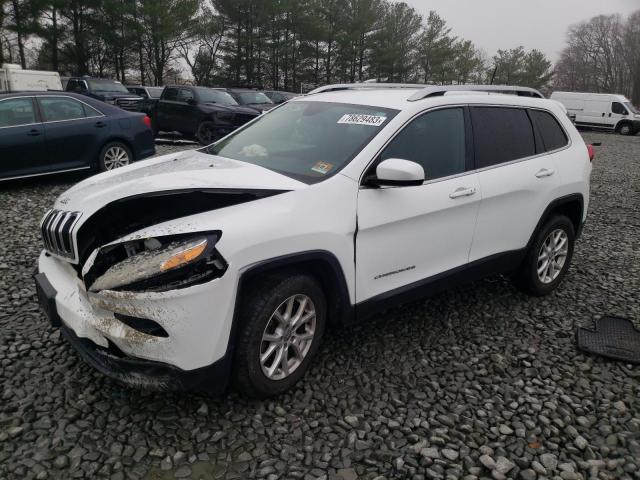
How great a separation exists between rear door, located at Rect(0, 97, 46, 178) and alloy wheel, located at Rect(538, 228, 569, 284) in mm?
7007

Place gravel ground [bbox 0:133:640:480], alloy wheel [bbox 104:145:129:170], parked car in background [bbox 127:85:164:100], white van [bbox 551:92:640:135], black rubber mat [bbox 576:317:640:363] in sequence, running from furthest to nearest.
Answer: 1. white van [bbox 551:92:640:135]
2. parked car in background [bbox 127:85:164:100]
3. alloy wheel [bbox 104:145:129:170]
4. black rubber mat [bbox 576:317:640:363]
5. gravel ground [bbox 0:133:640:480]

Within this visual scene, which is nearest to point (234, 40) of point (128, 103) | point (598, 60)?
point (128, 103)

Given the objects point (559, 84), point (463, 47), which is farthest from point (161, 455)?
point (559, 84)

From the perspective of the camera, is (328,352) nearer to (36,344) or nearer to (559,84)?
(36,344)

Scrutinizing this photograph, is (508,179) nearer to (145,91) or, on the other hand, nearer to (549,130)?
(549,130)

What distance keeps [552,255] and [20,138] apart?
7.17 m

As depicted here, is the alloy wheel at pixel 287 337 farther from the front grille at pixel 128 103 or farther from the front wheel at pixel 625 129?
the front wheel at pixel 625 129

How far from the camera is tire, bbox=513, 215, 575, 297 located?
4.16 metres

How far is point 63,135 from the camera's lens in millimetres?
7637

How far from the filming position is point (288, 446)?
2.49m

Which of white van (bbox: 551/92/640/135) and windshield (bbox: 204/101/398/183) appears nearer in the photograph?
windshield (bbox: 204/101/398/183)

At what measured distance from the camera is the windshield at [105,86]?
18.2 meters

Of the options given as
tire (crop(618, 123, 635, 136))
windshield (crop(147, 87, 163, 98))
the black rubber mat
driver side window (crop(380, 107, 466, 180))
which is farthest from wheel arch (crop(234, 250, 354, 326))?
tire (crop(618, 123, 635, 136))

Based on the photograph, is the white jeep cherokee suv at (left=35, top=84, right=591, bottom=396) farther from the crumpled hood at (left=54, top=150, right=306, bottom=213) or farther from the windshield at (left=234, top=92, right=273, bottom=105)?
the windshield at (left=234, top=92, right=273, bottom=105)
